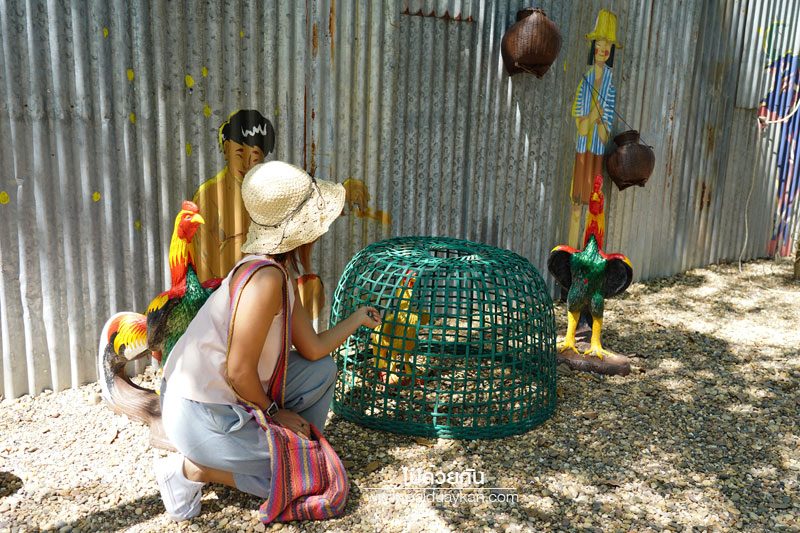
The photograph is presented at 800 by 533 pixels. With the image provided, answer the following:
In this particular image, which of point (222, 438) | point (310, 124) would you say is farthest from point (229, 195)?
point (222, 438)

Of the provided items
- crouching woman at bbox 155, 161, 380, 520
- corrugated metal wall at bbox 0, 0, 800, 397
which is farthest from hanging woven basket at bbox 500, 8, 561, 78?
crouching woman at bbox 155, 161, 380, 520

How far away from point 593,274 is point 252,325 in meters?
2.61

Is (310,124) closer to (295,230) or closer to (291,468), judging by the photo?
(295,230)

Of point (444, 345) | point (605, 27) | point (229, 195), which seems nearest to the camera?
point (444, 345)

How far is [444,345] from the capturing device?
3459 millimetres

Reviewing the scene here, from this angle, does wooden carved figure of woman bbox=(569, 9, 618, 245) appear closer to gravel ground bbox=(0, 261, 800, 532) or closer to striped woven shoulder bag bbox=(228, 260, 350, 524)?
gravel ground bbox=(0, 261, 800, 532)

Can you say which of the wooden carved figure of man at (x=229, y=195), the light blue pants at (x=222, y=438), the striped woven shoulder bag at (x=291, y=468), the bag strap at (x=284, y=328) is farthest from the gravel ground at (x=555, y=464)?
the wooden carved figure of man at (x=229, y=195)

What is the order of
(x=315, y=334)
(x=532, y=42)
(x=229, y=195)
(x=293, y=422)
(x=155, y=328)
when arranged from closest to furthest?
(x=293, y=422) → (x=315, y=334) → (x=155, y=328) → (x=229, y=195) → (x=532, y=42)

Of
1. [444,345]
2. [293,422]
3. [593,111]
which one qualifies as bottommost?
[293,422]

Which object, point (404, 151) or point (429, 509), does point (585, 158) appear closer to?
point (404, 151)

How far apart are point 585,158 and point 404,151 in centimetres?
204

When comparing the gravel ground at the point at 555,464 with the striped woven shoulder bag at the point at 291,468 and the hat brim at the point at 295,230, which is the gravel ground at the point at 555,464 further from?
the hat brim at the point at 295,230

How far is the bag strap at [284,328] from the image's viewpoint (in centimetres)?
263

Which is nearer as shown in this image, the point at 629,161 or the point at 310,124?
the point at 310,124
